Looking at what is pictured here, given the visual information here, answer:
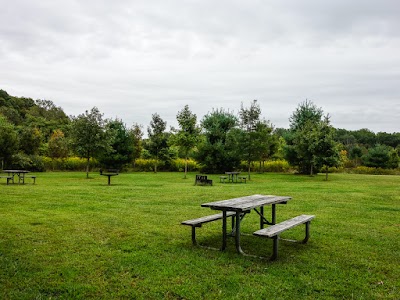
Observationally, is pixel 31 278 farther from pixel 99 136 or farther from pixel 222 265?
pixel 99 136

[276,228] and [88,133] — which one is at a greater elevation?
[88,133]

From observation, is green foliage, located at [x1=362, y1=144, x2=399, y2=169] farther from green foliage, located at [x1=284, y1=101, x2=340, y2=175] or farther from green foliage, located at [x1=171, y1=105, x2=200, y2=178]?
green foliage, located at [x1=171, y1=105, x2=200, y2=178]

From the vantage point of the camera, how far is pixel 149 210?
10.9m

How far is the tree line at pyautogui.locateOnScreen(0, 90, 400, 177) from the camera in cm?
2821

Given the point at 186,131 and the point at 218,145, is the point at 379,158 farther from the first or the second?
the point at 186,131

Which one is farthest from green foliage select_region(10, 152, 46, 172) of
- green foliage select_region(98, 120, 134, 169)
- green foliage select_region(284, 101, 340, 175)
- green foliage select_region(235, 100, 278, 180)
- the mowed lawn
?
green foliage select_region(284, 101, 340, 175)

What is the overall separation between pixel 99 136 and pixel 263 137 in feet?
45.2

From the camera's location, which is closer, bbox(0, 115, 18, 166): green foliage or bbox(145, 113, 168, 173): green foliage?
bbox(0, 115, 18, 166): green foliage

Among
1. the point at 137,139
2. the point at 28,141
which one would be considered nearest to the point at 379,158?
the point at 137,139

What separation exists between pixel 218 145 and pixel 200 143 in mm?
2984

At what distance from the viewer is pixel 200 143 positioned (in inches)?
1368

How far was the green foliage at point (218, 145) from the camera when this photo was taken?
37219 millimetres

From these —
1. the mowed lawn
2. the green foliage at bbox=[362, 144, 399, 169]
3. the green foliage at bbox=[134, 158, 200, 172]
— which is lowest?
the mowed lawn

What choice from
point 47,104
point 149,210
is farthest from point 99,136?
point 47,104
